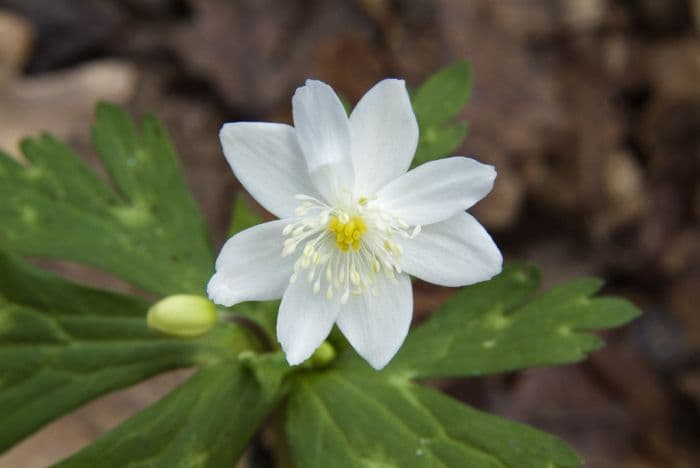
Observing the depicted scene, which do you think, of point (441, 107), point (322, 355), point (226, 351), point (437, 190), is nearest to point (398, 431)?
point (322, 355)

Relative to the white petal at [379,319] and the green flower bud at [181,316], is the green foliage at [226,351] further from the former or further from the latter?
the white petal at [379,319]

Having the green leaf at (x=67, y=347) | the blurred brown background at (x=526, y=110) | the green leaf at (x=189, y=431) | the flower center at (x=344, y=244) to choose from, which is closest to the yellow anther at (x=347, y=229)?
the flower center at (x=344, y=244)

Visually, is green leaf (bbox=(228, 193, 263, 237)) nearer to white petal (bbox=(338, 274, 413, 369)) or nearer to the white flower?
the white flower

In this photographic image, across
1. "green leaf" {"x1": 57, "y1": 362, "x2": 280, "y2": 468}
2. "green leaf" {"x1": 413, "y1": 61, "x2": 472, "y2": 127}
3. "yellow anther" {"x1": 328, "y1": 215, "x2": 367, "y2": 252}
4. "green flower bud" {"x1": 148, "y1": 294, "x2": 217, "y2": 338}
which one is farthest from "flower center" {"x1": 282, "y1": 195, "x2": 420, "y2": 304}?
"green leaf" {"x1": 413, "y1": 61, "x2": 472, "y2": 127}

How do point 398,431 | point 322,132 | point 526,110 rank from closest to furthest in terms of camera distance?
point 322,132, point 398,431, point 526,110

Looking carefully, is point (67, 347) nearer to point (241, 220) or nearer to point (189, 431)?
point (189, 431)

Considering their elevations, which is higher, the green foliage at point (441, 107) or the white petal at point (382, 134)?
the white petal at point (382, 134)

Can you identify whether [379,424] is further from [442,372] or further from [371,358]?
[371,358]

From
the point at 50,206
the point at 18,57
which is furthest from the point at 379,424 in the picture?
the point at 18,57
